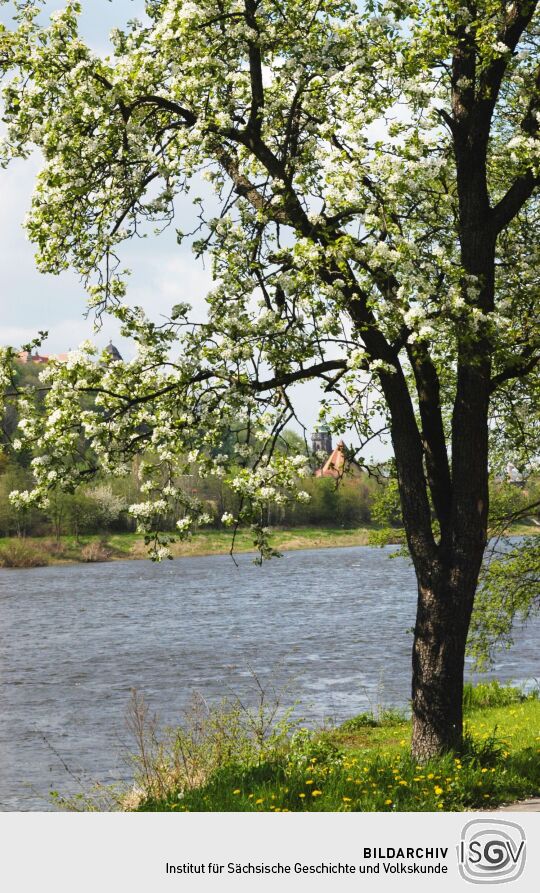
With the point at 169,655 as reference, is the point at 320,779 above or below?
above

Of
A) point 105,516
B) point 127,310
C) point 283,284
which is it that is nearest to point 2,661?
point 127,310

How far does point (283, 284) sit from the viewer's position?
33.2 ft

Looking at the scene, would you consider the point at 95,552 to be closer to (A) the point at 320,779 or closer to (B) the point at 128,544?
(B) the point at 128,544

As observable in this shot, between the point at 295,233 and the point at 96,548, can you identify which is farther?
the point at 96,548

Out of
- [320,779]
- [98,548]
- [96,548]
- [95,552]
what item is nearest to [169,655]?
[320,779]

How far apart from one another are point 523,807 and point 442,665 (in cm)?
186

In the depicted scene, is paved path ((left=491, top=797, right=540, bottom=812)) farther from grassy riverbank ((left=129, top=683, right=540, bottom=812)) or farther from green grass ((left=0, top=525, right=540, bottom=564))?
green grass ((left=0, top=525, right=540, bottom=564))

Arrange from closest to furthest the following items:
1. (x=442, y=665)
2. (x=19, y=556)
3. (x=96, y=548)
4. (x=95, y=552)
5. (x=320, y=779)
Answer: (x=320, y=779)
(x=442, y=665)
(x=19, y=556)
(x=95, y=552)
(x=96, y=548)
